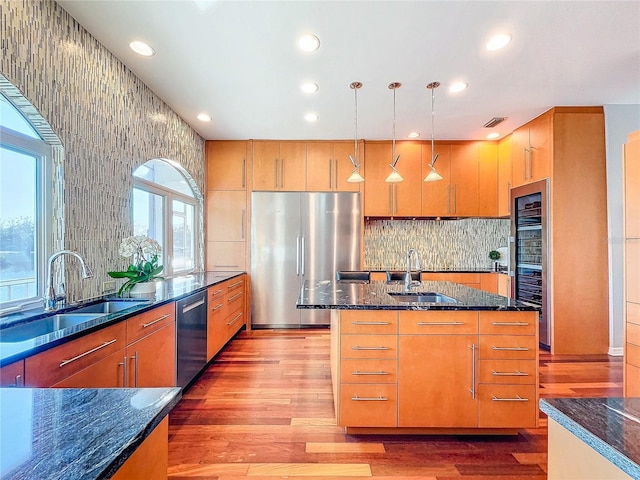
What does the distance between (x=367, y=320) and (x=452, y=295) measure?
30.5 inches

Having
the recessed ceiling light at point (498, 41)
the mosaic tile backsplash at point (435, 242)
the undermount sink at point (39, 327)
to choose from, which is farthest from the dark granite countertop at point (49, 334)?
the mosaic tile backsplash at point (435, 242)

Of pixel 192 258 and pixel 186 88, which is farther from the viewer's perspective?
pixel 192 258

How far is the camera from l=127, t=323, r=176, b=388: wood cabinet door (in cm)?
183

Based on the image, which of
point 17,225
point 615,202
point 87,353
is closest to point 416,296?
point 87,353

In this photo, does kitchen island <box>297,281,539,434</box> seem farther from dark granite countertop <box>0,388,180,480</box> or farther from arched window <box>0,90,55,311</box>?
arched window <box>0,90,55,311</box>

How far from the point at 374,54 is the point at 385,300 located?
1.91 m

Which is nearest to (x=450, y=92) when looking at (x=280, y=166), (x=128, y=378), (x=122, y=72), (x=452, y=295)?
(x=452, y=295)

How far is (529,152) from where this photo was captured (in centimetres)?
390

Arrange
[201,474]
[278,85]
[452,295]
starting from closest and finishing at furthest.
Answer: [201,474] → [452,295] → [278,85]

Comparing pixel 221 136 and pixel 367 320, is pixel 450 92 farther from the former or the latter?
pixel 221 136

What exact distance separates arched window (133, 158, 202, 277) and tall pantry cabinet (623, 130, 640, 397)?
3.91 metres

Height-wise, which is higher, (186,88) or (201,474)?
(186,88)

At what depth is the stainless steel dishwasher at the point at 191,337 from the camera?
8.03ft

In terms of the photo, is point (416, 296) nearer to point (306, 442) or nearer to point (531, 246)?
point (306, 442)
